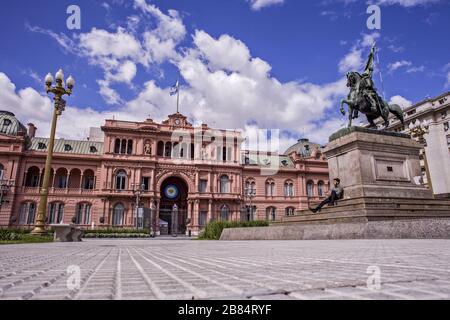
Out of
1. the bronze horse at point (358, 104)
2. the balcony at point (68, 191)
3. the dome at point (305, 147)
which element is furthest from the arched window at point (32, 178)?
the bronze horse at point (358, 104)

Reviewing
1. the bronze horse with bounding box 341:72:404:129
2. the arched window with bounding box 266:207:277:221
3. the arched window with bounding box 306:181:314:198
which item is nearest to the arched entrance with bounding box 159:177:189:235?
the arched window with bounding box 266:207:277:221

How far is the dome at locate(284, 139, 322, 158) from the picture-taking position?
4956 centimetres

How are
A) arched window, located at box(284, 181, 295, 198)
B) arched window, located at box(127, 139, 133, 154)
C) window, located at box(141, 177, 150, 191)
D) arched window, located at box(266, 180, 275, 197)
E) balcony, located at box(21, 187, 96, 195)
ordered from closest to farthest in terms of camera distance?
balcony, located at box(21, 187, 96, 195)
window, located at box(141, 177, 150, 191)
arched window, located at box(127, 139, 133, 154)
arched window, located at box(266, 180, 275, 197)
arched window, located at box(284, 181, 295, 198)

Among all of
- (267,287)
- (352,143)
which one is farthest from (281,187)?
(267,287)

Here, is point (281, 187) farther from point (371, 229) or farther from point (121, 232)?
point (371, 229)

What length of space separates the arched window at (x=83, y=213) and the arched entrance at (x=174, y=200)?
27.9 feet

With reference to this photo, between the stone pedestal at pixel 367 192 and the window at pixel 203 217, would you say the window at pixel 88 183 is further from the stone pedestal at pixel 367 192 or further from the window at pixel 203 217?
the stone pedestal at pixel 367 192

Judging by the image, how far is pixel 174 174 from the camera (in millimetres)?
39250

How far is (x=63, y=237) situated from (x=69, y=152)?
92.4 feet

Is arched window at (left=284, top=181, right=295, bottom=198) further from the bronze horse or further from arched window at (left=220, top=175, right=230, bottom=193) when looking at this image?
the bronze horse

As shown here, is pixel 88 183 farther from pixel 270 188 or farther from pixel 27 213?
pixel 270 188

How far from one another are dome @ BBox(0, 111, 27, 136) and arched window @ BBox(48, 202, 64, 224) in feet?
32.1

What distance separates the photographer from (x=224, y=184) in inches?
1620

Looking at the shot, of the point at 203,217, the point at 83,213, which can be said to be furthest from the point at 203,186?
the point at 83,213
